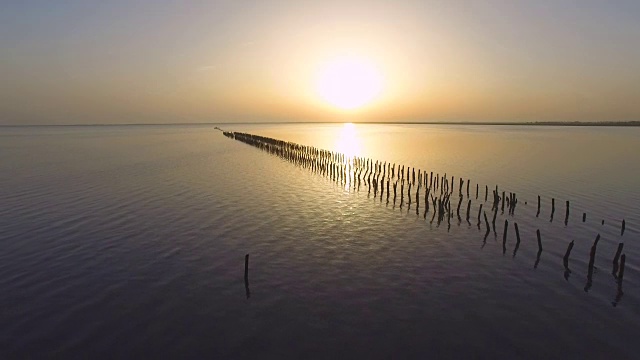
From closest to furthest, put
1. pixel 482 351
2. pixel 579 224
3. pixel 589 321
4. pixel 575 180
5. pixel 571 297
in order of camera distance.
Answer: pixel 482 351, pixel 589 321, pixel 571 297, pixel 579 224, pixel 575 180

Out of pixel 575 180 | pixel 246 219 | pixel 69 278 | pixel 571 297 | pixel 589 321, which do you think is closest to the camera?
pixel 589 321

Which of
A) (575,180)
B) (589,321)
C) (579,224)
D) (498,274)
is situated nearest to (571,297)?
(589,321)

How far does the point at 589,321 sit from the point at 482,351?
12.7 feet

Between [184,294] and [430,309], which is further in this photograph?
[184,294]

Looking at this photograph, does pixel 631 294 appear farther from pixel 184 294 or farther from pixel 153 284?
pixel 153 284

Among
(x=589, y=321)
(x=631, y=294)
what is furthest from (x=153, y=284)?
(x=631, y=294)

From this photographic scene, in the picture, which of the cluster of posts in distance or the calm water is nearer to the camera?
the calm water

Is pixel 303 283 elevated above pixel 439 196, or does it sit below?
above

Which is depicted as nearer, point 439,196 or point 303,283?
point 303,283

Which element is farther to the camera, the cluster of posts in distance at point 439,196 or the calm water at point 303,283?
the cluster of posts in distance at point 439,196

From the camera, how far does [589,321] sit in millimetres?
10875

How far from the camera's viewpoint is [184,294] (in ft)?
40.6

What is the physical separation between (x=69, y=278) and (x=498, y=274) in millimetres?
15357

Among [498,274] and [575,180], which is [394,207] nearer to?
[498,274]
